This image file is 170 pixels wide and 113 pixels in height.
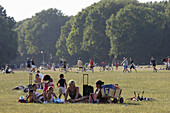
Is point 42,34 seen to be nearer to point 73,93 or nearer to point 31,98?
point 31,98

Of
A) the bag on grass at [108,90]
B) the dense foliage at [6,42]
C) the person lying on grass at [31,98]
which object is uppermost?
the dense foliage at [6,42]

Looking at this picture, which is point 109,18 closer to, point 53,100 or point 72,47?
point 72,47

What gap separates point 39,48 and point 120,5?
34.1m

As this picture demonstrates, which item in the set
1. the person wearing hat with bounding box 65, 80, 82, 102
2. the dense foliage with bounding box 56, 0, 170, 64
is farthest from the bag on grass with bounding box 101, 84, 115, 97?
the dense foliage with bounding box 56, 0, 170, 64

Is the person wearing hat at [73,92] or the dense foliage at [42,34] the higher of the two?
the dense foliage at [42,34]

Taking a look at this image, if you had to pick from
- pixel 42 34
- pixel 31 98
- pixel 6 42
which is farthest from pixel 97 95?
pixel 42 34

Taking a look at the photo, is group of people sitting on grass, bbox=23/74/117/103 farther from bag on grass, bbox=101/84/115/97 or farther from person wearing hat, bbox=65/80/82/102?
bag on grass, bbox=101/84/115/97

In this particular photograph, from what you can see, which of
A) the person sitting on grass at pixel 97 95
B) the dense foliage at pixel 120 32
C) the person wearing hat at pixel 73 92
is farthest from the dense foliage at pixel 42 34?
the person sitting on grass at pixel 97 95

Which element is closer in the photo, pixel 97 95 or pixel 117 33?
pixel 97 95

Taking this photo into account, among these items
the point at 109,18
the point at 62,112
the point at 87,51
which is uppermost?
the point at 109,18

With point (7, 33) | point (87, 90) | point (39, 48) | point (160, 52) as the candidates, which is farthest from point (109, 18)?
point (87, 90)

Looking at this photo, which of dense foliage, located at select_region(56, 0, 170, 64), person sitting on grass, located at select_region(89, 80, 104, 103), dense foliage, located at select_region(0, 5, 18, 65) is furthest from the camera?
dense foliage, located at select_region(0, 5, 18, 65)

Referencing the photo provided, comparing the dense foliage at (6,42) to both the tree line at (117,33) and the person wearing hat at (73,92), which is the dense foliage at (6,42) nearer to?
the tree line at (117,33)

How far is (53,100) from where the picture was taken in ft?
60.1
